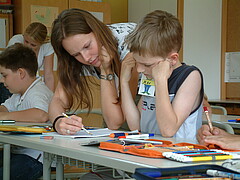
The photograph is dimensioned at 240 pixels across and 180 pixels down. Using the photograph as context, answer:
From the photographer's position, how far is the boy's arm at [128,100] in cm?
187

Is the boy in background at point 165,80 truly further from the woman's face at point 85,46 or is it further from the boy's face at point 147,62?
the woman's face at point 85,46

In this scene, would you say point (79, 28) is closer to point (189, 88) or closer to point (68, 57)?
point (68, 57)

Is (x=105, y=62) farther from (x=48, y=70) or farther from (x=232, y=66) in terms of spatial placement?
(x=232, y=66)

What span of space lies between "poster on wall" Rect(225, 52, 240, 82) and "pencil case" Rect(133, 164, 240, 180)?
5049mm

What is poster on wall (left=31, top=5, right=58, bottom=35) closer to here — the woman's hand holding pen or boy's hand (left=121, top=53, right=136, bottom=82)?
boy's hand (left=121, top=53, right=136, bottom=82)

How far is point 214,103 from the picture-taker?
527 cm

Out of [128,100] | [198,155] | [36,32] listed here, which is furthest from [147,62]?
[36,32]

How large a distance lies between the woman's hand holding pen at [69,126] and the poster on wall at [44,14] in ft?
11.5

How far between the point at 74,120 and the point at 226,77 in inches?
172

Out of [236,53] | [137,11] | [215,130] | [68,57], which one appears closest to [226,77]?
[236,53]

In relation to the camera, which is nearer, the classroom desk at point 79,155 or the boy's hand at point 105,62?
the classroom desk at point 79,155

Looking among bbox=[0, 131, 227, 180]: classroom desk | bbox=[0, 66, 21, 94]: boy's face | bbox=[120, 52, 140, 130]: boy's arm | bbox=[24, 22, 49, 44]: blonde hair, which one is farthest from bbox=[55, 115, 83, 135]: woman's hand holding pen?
bbox=[24, 22, 49, 44]: blonde hair

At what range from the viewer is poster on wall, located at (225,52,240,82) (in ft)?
18.6

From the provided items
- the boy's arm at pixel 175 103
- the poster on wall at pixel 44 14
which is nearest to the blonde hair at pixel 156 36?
the boy's arm at pixel 175 103
